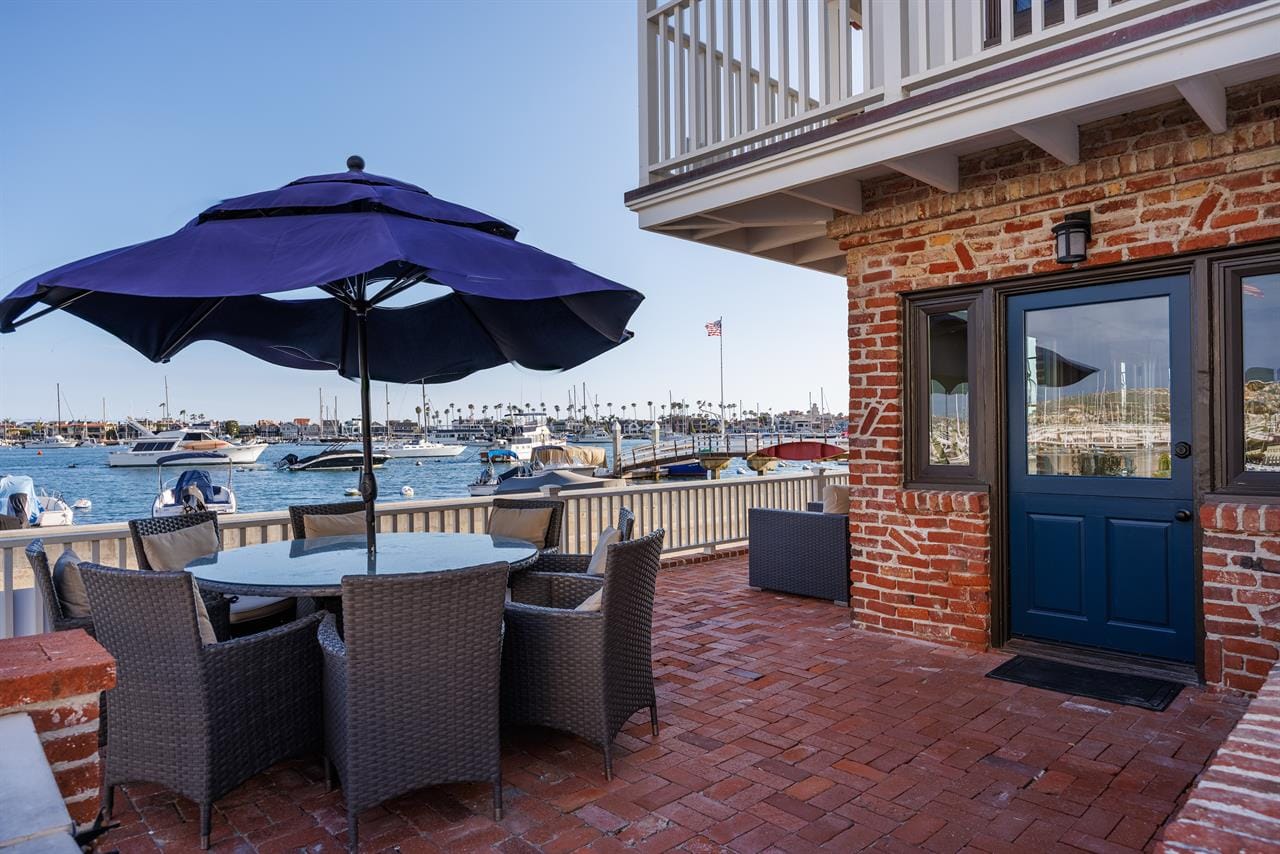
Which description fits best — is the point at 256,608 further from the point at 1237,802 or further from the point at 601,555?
the point at 1237,802

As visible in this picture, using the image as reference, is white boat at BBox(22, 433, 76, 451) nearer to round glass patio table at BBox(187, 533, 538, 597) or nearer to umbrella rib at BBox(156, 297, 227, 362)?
umbrella rib at BBox(156, 297, 227, 362)

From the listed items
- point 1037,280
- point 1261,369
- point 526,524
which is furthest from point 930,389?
point 526,524

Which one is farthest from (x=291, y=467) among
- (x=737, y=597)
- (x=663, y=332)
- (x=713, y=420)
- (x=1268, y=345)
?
(x=1268, y=345)

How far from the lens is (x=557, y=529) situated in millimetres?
4781

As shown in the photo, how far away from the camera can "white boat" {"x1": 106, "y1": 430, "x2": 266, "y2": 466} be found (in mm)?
49719

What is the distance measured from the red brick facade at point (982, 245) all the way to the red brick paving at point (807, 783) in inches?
22.1

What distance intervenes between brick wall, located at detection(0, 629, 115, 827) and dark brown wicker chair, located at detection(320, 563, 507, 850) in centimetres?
93

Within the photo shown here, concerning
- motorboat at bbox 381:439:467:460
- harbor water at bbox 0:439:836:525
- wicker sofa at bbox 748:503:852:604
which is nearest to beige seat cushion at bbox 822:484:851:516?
wicker sofa at bbox 748:503:852:604

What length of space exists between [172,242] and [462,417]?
297ft

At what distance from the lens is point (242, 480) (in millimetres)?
47062

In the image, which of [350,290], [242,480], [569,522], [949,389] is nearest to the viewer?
[350,290]

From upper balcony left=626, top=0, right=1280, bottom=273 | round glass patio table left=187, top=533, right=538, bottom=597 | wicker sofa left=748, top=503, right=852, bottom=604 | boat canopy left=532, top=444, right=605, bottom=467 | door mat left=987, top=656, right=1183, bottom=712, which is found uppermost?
upper balcony left=626, top=0, right=1280, bottom=273

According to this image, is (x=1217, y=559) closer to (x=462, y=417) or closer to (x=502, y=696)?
(x=502, y=696)

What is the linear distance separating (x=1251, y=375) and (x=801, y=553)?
2.92 meters
